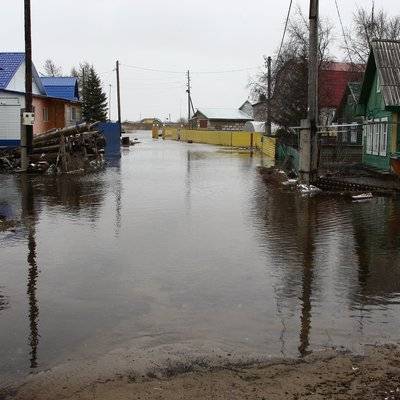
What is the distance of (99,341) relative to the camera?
541 centimetres

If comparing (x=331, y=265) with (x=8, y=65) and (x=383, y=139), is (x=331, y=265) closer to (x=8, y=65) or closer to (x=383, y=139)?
(x=383, y=139)

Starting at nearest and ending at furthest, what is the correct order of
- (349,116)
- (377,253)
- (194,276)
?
(194,276)
(377,253)
(349,116)

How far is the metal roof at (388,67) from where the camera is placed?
20898mm

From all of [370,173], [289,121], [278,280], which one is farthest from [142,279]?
[289,121]

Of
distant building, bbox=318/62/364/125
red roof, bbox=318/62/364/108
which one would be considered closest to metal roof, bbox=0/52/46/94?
distant building, bbox=318/62/364/125

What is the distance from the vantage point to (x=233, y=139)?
176 feet

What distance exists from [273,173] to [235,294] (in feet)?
56.4

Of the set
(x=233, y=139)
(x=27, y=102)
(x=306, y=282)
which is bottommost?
(x=306, y=282)

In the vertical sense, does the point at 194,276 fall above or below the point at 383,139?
below

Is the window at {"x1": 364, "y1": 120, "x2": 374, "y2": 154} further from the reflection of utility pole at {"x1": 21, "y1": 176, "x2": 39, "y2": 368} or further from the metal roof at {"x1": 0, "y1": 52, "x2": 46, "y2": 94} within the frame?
the metal roof at {"x1": 0, "y1": 52, "x2": 46, "y2": 94}

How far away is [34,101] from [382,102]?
21129mm

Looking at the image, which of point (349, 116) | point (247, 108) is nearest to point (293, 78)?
point (349, 116)

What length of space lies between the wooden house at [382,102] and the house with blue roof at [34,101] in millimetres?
15281

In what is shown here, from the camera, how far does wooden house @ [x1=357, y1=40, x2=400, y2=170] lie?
21188mm
